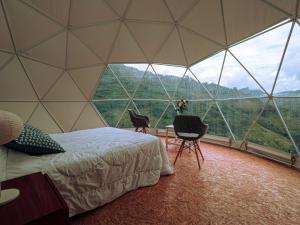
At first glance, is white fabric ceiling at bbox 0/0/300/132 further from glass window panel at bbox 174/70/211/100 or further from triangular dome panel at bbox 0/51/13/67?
glass window panel at bbox 174/70/211/100

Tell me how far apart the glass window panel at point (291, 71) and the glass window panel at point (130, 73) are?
4.19 meters

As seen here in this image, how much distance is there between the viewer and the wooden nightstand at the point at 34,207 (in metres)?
1.06

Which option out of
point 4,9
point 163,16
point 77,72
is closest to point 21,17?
point 4,9

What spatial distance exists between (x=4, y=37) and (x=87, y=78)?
8.04ft

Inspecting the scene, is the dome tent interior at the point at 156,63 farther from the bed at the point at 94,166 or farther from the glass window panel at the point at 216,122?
the bed at the point at 94,166

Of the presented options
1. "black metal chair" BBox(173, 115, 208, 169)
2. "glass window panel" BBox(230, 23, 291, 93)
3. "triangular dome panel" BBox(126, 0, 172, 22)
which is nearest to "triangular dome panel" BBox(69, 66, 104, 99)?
"triangular dome panel" BBox(126, 0, 172, 22)

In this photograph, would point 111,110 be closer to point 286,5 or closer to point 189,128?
point 189,128

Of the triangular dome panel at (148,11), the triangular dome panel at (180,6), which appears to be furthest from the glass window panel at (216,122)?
the triangular dome panel at (148,11)

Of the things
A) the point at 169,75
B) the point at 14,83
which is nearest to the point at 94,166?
the point at 14,83

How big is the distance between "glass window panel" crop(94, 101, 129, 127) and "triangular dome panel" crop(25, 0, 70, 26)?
3.06 m

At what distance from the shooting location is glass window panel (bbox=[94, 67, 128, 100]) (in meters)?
6.71

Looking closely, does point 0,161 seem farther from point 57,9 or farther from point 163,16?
point 163,16

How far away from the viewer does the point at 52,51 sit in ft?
16.7

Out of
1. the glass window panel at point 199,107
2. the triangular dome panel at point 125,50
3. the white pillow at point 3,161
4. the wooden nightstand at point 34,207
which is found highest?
the triangular dome panel at point 125,50
